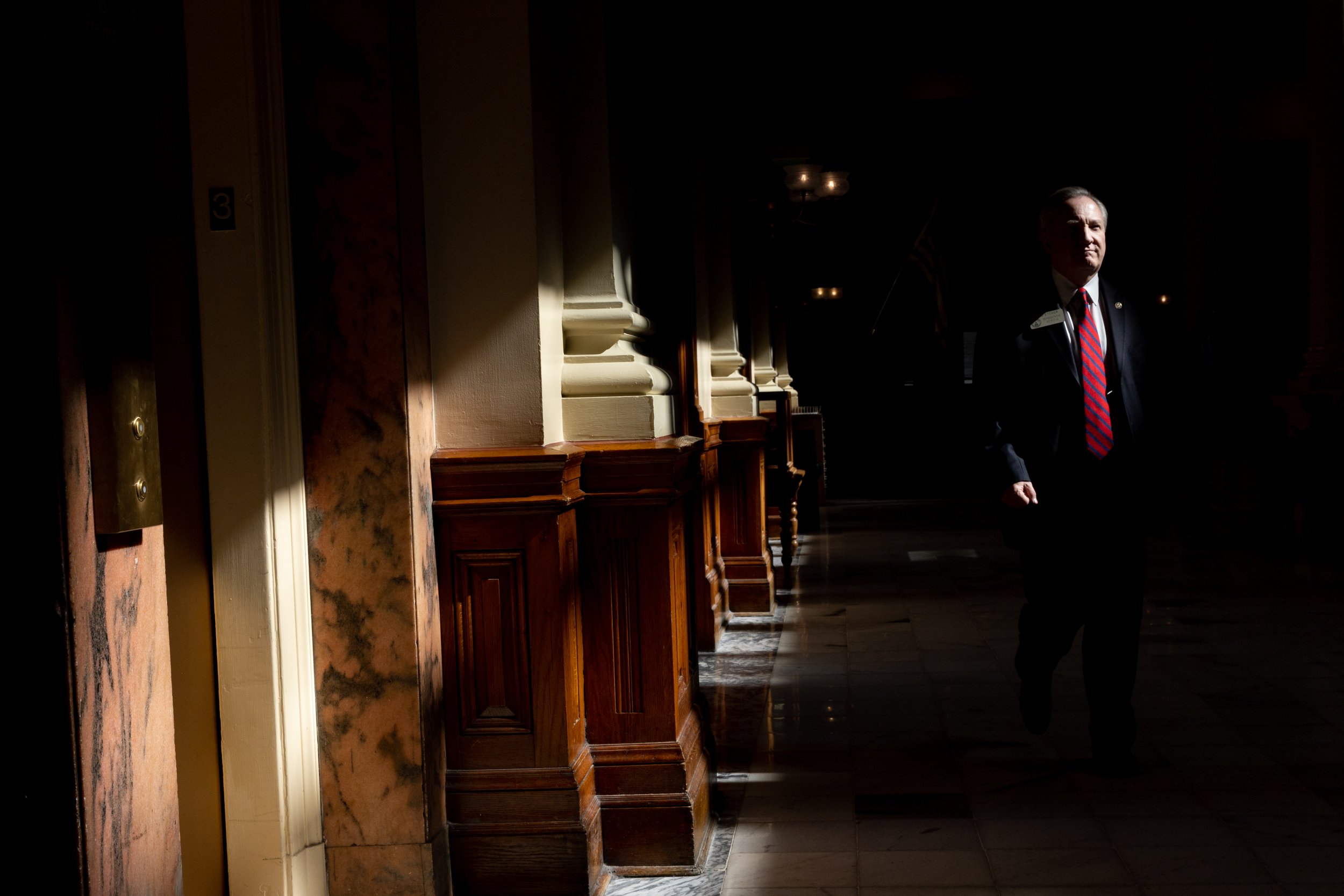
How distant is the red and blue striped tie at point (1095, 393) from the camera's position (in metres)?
3.55

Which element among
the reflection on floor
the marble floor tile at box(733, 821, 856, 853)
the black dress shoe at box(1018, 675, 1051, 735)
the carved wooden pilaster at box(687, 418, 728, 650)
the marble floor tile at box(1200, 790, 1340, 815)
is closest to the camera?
the reflection on floor

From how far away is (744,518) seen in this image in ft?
24.1

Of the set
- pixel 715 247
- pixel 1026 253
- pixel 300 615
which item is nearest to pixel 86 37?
pixel 300 615

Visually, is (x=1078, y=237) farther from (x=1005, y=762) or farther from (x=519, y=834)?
(x=519, y=834)

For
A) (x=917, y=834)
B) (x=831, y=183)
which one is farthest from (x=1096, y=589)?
(x=831, y=183)

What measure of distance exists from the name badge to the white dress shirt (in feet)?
0.04

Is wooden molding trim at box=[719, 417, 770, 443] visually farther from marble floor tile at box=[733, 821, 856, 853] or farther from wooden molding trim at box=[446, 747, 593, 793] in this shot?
wooden molding trim at box=[446, 747, 593, 793]

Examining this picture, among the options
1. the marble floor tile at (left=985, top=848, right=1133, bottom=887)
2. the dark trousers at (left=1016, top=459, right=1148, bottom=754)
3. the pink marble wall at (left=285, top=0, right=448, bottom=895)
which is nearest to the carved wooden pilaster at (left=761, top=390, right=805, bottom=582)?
the dark trousers at (left=1016, top=459, right=1148, bottom=754)

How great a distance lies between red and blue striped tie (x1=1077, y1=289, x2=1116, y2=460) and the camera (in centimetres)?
355

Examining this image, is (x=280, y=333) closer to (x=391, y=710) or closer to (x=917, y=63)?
(x=391, y=710)

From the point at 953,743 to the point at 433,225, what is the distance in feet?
8.20

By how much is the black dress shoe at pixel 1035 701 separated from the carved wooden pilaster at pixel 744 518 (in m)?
3.34

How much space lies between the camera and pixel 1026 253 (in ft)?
65.7

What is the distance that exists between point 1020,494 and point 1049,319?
545 millimetres
